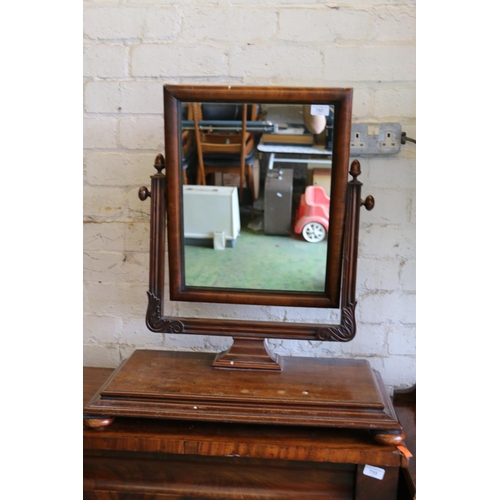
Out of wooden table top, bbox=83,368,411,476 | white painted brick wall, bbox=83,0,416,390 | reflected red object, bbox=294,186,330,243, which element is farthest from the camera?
white painted brick wall, bbox=83,0,416,390

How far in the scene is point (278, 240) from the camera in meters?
1.17

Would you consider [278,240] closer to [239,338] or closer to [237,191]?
[237,191]

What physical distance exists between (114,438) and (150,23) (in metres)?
1.00

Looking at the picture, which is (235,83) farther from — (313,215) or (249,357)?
(249,357)

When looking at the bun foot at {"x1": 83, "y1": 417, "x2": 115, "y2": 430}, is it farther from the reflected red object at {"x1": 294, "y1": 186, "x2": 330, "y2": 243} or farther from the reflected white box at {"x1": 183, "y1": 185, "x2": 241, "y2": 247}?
the reflected red object at {"x1": 294, "y1": 186, "x2": 330, "y2": 243}

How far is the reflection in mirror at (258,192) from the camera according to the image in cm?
113

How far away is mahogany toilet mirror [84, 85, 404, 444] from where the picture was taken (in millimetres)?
1073

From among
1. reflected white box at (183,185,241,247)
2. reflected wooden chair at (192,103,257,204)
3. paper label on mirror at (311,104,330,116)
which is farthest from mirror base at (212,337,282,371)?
paper label on mirror at (311,104,330,116)

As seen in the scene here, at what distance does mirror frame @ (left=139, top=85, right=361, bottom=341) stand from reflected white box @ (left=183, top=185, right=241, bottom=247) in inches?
0.9

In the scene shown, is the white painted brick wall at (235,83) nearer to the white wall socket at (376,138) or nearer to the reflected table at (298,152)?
the white wall socket at (376,138)

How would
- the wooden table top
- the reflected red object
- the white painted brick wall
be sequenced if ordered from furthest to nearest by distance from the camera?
the white painted brick wall, the reflected red object, the wooden table top

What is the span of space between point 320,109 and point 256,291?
435 mm

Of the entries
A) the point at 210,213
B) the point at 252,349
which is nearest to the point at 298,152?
the point at 210,213

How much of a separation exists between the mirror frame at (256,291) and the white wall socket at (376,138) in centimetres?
22
